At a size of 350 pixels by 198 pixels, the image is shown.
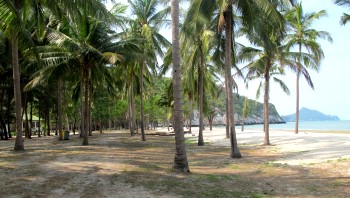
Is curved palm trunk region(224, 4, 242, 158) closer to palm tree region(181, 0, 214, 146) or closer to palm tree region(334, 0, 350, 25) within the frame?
palm tree region(181, 0, 214, 146)

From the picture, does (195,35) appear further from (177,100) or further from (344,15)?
(344,15)

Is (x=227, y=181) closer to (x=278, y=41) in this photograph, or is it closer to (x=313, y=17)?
(x=278, y=41)

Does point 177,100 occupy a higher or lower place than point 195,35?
lower

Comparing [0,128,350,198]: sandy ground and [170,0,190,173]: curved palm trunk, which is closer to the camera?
[0,128,350,198]: sandy ground

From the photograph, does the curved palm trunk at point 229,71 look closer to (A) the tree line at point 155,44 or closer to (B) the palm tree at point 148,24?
(A) the tree line at point 155,44

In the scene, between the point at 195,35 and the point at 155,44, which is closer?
the point at 195,35

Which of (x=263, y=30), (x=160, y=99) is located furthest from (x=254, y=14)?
(x=160, y=99)

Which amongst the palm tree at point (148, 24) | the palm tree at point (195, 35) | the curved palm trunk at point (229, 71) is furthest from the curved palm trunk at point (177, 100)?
the palm tree at point (148, 24)

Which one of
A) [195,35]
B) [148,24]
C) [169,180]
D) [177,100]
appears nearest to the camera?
[169,180]

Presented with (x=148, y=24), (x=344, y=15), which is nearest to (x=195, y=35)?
(x=344, y=15)

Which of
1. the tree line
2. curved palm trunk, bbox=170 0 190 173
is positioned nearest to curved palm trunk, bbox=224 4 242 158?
the tree line

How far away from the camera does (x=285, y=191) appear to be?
25.0 feet

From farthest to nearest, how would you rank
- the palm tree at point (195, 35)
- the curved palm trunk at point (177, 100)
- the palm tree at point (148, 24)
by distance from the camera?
1. the palm tree at point (148, 24)
2. the palm tree at point (195, 35)
3. the curved palm trunk at point (177, 100)

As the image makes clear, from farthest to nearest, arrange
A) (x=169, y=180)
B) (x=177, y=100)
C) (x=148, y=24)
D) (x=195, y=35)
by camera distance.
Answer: (x=148, y=24) < (x=195, y=35) < (x=177, y=100) < (x=169, y=180)
